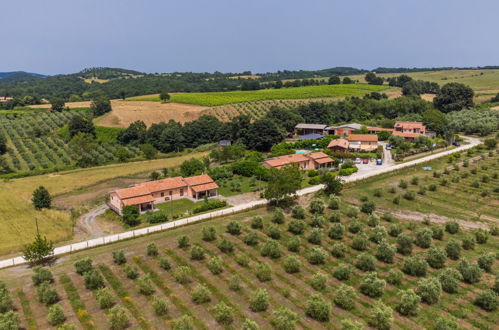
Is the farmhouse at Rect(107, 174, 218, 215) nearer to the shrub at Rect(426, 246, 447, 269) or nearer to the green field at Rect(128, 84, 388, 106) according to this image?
the shrub at Rect(426, 246, 447, 269)

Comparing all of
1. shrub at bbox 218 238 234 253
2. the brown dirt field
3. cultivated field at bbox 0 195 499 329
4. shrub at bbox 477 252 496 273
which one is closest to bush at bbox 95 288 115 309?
cultivated field at bbox 0 195 499 329

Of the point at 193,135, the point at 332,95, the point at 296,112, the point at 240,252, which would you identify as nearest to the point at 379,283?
the point at 240,252

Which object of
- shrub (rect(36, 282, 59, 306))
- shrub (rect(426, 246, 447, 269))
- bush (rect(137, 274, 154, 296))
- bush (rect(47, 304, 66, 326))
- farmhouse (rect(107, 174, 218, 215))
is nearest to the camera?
bush (rect(47, 304, 66, 326))

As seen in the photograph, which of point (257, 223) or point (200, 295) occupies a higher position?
point (257, 223)

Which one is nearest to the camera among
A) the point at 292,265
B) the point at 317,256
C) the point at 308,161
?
the point at 292,265

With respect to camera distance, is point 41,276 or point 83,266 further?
point 83,266

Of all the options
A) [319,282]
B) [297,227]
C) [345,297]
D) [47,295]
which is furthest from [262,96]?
[47,295]

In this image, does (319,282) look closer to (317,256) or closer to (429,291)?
(317,256)

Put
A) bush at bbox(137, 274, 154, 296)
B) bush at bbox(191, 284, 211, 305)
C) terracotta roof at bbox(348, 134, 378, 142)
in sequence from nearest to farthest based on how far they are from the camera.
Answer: bush at bbox(191, 284, 211, 305), bush at bbox(137, 274, 154, 296), terracotta roof at bbox(348, 134, 378, 142)
